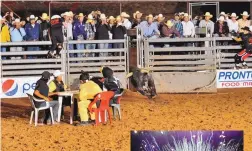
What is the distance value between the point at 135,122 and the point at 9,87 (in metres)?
5.61

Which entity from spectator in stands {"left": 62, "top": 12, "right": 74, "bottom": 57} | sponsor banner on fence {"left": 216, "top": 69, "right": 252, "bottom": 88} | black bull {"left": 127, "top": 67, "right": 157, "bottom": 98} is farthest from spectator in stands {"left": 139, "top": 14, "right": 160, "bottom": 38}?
sponsor banner on fence {"left": 216, "top": 69, "right": 252, "bottom": 88}

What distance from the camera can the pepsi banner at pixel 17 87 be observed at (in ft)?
61.8

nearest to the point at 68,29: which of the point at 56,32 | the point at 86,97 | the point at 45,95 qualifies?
the point at 56,32

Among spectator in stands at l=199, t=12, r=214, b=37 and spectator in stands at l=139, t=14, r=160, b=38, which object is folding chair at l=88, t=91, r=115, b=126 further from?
spectator in stands at l=199, t=12, r=214, b=37

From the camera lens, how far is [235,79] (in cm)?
2052

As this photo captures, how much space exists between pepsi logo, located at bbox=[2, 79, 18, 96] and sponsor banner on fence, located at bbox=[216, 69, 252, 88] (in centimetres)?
615

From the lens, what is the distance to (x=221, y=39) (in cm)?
2022

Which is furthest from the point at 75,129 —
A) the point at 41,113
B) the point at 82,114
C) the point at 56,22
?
the point at 56,22

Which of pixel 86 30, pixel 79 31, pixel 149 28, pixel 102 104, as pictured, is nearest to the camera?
pixel 102 104

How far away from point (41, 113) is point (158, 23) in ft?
19.4

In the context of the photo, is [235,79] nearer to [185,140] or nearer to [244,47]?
[244,47]

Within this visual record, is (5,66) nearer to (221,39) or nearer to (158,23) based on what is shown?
(158,23)

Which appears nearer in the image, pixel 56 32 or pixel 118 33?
pixel 56 32

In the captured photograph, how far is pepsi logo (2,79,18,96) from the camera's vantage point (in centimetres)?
1883
